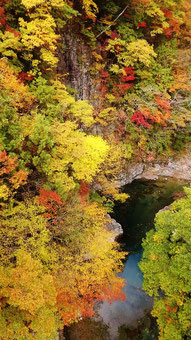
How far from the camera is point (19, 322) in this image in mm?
8992

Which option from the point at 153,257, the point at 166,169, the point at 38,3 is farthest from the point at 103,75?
the point at 153,257

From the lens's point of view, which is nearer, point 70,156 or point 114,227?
point 70,156

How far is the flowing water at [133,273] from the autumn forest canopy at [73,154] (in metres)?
0.83

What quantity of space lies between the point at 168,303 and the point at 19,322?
703 cm

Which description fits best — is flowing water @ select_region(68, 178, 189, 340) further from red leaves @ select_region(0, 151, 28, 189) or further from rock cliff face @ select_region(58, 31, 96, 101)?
rock cliff face @ select_region(58, 31, 96, 101)

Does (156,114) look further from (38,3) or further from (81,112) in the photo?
(38,3)

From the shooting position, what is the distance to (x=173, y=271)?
10078 mm

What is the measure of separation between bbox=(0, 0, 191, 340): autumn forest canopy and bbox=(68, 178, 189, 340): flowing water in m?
0.83

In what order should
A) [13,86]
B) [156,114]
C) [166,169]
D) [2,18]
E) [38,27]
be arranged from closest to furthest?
[13,86] < [2,18] < [38,27] < [156,114] < [166,169]

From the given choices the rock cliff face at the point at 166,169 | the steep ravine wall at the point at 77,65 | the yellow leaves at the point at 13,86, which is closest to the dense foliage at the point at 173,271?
the yellow leaves at the point at 13,86

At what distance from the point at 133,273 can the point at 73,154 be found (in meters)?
10.2

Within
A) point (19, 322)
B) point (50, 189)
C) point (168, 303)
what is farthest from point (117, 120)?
point (19, 322)

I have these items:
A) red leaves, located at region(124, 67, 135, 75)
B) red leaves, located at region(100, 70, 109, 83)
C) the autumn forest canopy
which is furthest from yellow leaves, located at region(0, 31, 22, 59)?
red leaves, located at region(124, 67, 135, 75)

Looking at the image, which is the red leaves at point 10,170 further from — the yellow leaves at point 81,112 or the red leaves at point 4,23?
the red leaves at point 4,23
